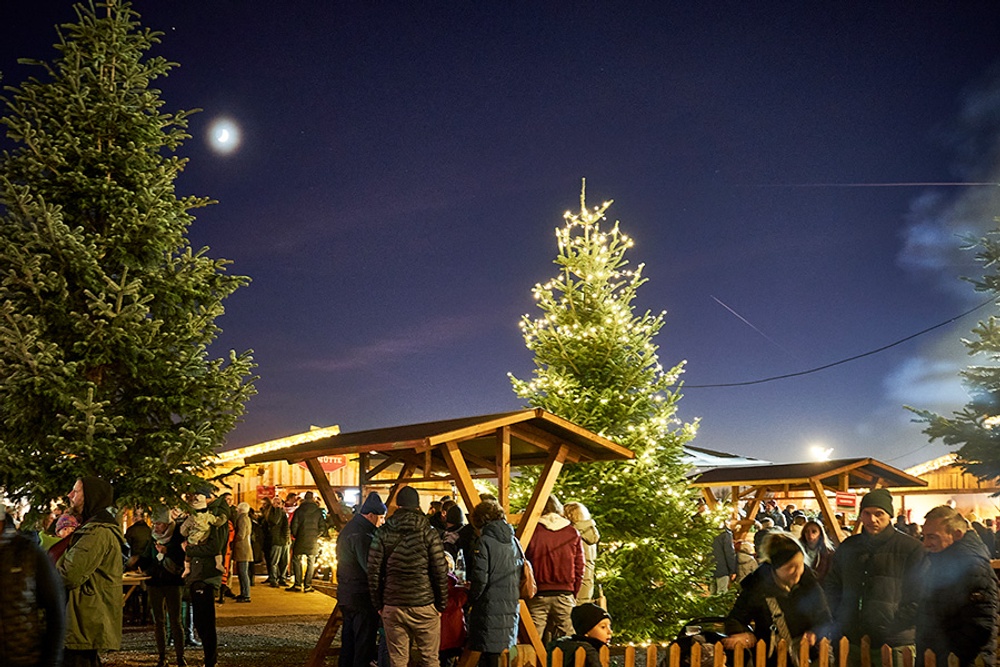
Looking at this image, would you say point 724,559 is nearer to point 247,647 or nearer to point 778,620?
point 247,647

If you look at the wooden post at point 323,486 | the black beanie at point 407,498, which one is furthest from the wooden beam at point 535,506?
the wooden post at point 323,486

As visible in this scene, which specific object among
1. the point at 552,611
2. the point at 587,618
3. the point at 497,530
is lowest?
the point at 552,611

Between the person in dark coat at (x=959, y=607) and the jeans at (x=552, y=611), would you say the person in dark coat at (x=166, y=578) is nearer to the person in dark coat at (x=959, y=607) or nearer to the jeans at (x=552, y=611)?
the jeans at (x=552, y=611)

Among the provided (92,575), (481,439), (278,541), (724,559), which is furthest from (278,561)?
(92,575)

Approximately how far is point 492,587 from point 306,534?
11.4m

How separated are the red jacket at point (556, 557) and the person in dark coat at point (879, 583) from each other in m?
3.68

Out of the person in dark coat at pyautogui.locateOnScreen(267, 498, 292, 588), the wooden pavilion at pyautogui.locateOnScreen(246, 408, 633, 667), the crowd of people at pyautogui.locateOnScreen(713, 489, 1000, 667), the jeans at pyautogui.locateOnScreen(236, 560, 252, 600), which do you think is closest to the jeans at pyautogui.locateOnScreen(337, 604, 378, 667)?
the wooden pavilion at pyautogui.locateOnScreen(246, 408, 633, 667)

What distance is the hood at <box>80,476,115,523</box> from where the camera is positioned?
6.59 meters

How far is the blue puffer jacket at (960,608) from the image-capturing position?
6613 millimetres

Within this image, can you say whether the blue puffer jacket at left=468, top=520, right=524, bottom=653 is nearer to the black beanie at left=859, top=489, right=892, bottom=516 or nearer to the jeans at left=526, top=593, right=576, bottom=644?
the jeans at left=526, top=593, right=576, bottom=644

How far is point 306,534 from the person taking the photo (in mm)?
19219

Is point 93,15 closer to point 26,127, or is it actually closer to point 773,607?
point 26,127

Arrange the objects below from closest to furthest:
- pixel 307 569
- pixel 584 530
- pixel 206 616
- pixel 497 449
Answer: pixel 206 616 < pixel 497 449 < pixel 584 530 < pixel 307 569

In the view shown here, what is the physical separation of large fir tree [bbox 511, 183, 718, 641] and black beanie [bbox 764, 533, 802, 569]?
25.9ft
